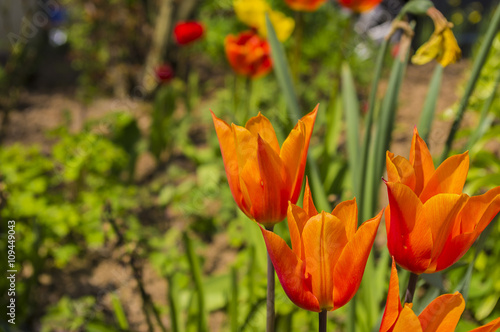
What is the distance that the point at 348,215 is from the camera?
21.3 inches

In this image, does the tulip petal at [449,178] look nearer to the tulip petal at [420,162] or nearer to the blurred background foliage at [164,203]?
the tulip petal at [420,162]

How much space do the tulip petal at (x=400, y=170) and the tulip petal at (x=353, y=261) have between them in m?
0.07

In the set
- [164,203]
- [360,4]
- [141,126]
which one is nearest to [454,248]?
[360,4]

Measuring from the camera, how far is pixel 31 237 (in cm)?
169

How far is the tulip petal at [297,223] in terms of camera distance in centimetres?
53

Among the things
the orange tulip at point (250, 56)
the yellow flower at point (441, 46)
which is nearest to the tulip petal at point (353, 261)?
the yellow flower at point (441, 46)

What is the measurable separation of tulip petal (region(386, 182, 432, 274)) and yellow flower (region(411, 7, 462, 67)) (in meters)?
0.35

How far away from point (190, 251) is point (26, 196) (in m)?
0.76

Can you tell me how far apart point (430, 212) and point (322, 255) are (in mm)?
137

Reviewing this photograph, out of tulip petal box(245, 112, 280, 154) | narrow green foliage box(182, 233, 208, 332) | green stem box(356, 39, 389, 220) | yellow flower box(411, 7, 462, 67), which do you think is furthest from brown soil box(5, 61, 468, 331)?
tulip petal box(245, 112, 280, 154)

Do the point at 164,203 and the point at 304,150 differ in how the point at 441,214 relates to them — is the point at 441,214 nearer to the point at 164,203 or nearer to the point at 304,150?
the point at 304,150

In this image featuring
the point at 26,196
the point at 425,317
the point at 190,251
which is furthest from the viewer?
the point at 26,196

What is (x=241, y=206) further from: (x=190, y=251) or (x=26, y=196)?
(x=26, y=196)

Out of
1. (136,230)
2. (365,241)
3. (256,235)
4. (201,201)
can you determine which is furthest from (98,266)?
(365,241)
